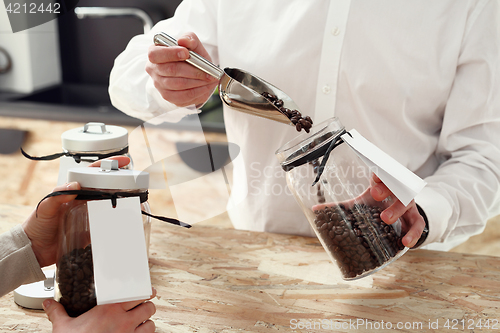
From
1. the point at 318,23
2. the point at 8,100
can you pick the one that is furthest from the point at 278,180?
the point at 8,100

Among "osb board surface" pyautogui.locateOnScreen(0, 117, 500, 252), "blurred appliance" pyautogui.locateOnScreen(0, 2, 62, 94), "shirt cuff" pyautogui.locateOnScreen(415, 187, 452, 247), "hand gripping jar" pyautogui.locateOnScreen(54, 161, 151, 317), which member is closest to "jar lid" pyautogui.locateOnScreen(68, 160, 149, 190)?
"hand gripping jar" pyautogui.locateOnScreen(54, 161, 151, 317)

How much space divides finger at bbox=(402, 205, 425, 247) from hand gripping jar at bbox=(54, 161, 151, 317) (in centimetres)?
34

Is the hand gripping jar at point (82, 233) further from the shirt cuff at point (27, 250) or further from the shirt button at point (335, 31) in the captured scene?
the shirt button at point (335, 31)

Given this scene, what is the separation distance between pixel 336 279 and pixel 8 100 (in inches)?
105

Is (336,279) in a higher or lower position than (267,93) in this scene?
lower

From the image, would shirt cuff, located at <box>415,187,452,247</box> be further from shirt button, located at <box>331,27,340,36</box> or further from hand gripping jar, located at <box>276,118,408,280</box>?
shirt button, located at <box>331,27,340,36</box>

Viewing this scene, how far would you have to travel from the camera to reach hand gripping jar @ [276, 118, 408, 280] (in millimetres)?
564

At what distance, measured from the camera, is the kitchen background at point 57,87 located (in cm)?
225

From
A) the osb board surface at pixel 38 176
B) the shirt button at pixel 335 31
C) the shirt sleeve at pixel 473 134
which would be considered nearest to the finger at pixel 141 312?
the shirt sleeve at pixel 473 134

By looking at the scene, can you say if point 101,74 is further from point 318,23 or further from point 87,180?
point 87,180

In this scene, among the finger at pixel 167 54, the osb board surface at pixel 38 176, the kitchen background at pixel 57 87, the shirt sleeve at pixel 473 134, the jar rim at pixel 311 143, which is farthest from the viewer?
the kitchen background at pixel 57 87

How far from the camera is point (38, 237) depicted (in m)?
0.56

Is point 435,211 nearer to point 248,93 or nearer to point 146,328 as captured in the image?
point 248,93

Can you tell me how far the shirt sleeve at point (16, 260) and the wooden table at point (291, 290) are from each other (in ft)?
0.20
